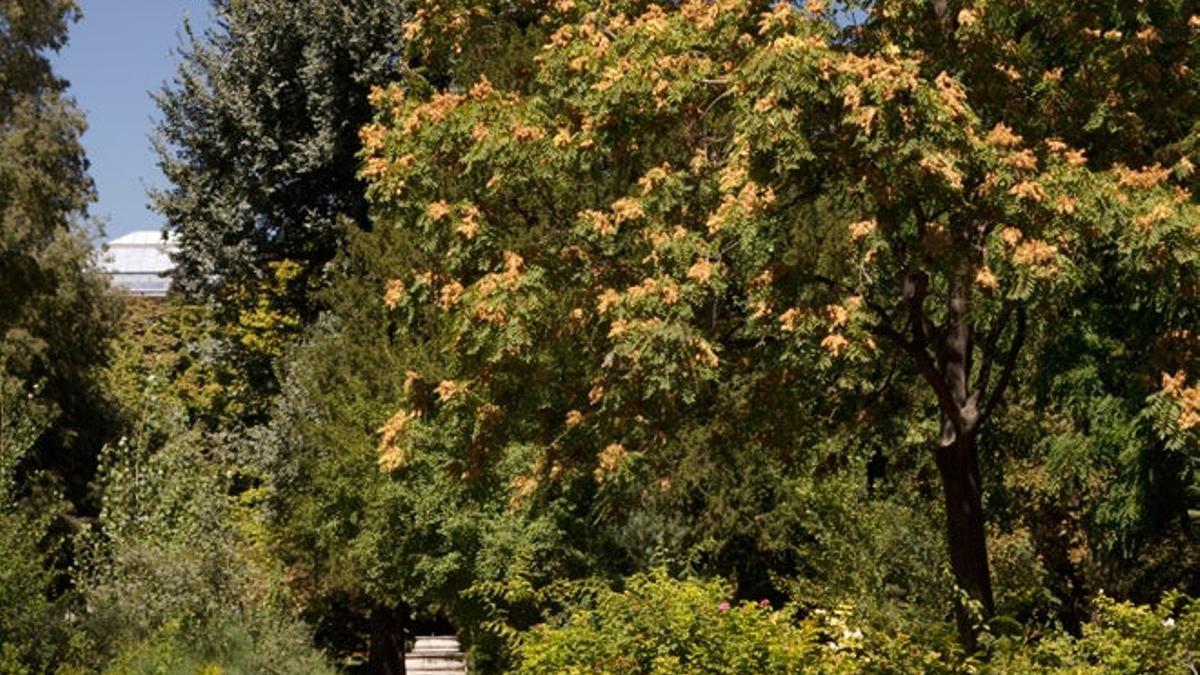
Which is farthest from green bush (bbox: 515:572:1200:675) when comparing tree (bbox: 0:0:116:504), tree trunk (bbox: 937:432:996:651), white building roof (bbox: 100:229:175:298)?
white building roof (bbox: 100:229:175:298)

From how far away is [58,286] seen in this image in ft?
93.6

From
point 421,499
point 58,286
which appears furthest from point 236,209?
point 421,499

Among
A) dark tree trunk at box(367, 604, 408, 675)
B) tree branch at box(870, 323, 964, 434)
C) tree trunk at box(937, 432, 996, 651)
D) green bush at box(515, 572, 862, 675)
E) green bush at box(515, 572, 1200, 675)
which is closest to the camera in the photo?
green bush at box(515, 572, 1200, 675)

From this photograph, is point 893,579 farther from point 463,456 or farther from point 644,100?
point 644,100

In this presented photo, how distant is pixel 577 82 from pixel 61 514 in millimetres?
16329

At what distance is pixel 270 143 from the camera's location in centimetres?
3331

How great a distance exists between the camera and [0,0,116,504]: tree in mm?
27359

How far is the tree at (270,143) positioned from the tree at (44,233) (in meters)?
4.69

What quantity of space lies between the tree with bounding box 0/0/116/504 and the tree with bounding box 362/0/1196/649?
12.4 metres

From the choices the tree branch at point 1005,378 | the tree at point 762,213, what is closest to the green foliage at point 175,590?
the tree at point 762,213

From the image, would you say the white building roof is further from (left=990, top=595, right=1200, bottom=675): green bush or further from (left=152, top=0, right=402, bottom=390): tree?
(left=990, top=595, right=1200, bottom=675): green bush

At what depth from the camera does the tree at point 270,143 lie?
3259 cm

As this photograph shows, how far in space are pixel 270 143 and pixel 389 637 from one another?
11501mm

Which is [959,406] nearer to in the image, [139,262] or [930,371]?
[930,371]
